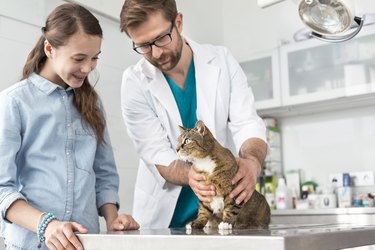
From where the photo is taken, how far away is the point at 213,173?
1.04m

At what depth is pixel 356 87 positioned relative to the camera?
2852 millimetres

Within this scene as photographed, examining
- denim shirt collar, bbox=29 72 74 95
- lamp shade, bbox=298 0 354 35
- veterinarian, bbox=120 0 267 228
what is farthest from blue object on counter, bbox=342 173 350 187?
denim shirt collar, bbox=29 72 74 95

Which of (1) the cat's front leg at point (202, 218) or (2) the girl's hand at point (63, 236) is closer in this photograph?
(2) the girl's hand at point (63, 236)

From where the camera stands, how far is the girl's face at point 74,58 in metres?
1.16

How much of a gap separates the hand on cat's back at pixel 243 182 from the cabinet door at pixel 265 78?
2079 millimetres

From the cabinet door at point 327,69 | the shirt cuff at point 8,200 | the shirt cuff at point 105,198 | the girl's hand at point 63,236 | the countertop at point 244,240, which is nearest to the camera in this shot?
the countertop at point 244,240

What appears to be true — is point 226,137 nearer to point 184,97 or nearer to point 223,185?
point 184,97

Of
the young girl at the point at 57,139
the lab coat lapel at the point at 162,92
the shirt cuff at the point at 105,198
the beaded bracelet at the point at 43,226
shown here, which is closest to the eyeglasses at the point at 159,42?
the lab coat lapel at the point at 162,92

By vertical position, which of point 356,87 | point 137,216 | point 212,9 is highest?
point 212,9

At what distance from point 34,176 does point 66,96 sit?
22 cm

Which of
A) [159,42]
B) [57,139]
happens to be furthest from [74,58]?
[159,42]

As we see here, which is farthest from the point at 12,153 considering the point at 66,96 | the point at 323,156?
the point at 323,156

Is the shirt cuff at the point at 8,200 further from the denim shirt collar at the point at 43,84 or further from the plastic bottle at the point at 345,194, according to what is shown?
the plastic bottle at the point at 345,194

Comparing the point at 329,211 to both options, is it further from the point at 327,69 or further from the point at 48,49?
the point at 48,49
